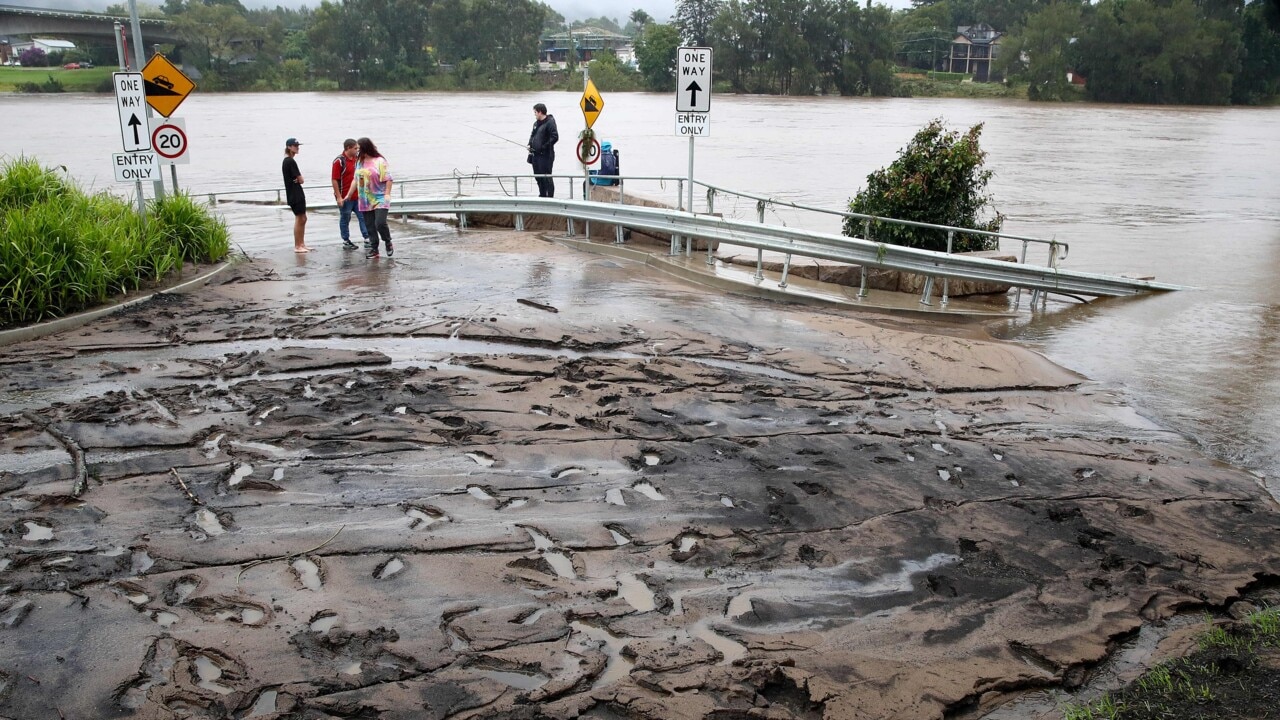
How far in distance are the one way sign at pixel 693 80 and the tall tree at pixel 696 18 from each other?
8195 centimetres

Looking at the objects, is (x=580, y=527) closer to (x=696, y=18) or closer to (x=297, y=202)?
(x=297, y=202)

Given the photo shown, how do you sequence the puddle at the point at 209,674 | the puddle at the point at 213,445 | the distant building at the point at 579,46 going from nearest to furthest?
the puddle at the point at 209,674, the puddle at the point at 213,445, the distant building at the point at 579,46

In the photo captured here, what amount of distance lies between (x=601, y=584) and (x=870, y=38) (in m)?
93.0

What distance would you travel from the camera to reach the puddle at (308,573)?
5.36 metres

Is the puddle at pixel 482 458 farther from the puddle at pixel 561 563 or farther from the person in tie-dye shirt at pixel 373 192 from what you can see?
the person in tie-dye shirt at pixel 373 192

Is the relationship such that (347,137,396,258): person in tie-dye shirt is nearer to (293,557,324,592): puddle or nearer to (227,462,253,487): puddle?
(227,462,253,487): puddle

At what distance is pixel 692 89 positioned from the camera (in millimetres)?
15797

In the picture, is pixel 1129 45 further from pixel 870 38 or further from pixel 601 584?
pixel 601 584

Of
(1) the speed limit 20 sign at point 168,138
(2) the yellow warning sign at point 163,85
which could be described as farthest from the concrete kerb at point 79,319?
(2) the yellow warning sign at point 163,85

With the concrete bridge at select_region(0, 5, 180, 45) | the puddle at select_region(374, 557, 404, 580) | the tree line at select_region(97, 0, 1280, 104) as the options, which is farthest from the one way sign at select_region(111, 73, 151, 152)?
the tree line at select_region(97, 0, 1280, 104)

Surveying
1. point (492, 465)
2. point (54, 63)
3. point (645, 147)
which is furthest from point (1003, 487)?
point (54, 63)

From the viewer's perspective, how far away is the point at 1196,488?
22.6ft

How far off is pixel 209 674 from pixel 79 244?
8.97 meters

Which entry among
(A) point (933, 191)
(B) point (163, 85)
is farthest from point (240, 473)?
(A) point (933, 191)
